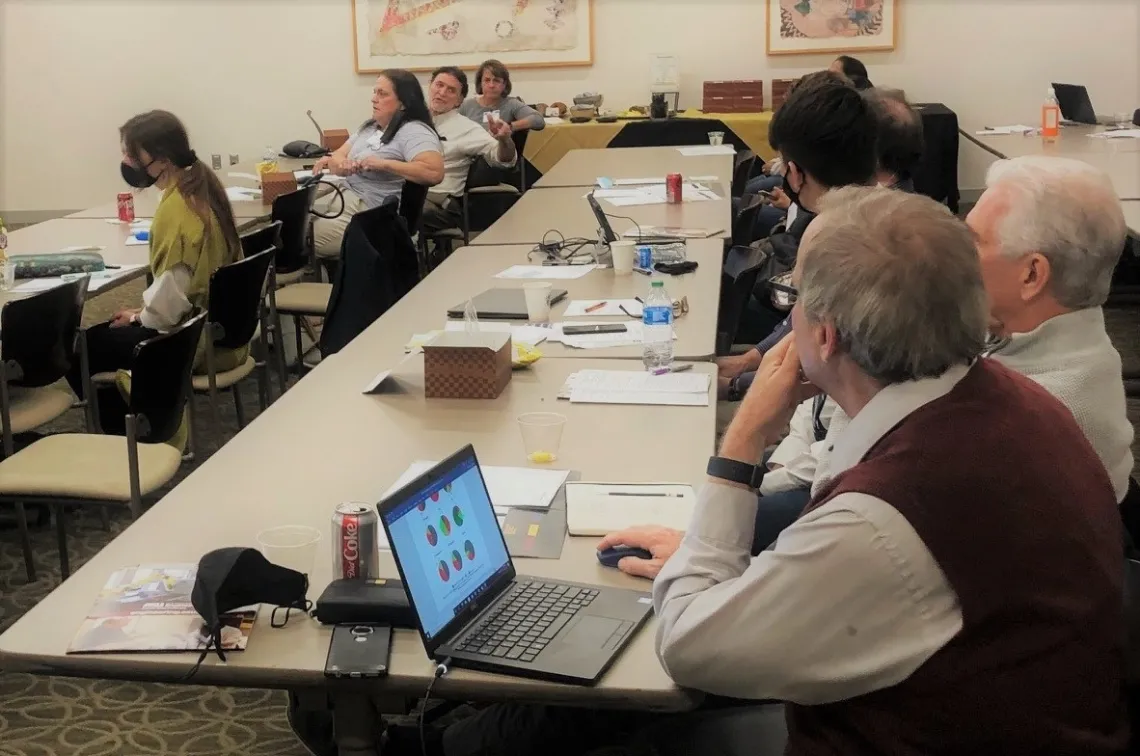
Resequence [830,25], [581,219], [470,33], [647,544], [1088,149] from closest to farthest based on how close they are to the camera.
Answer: [647,544] < [581,219] < [1088,149] < [830,25] < [470,33]

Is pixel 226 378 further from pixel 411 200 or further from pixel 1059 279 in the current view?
pixel 1059 279

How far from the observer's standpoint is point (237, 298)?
3.97m

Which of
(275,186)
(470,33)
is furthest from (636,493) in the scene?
(470,33)

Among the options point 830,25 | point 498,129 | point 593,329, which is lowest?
point 593,329

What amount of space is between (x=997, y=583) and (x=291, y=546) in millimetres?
1044

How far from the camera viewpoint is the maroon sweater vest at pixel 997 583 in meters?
1.28

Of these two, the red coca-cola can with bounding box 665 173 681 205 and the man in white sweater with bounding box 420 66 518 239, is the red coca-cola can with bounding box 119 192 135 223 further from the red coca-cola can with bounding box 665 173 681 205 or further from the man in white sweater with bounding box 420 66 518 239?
the red coca-cola can with bounding box 665 173 681 205

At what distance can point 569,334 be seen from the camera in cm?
311

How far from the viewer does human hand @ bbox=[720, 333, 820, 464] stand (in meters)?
1.66

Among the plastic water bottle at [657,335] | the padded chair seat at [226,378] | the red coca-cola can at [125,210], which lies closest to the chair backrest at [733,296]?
the plastic water bottle at [657,335]

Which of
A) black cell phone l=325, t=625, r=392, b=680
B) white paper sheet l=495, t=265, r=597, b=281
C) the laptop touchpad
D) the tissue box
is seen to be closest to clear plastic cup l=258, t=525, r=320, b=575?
black cell phone l=325, t=625, r=392, b=680

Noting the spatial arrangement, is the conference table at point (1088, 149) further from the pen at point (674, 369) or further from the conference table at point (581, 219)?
the pen at point (674, 369)

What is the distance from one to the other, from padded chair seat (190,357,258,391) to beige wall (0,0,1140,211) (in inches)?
233

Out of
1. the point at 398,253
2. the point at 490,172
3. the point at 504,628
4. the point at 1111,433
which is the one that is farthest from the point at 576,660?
the point at 490,172
